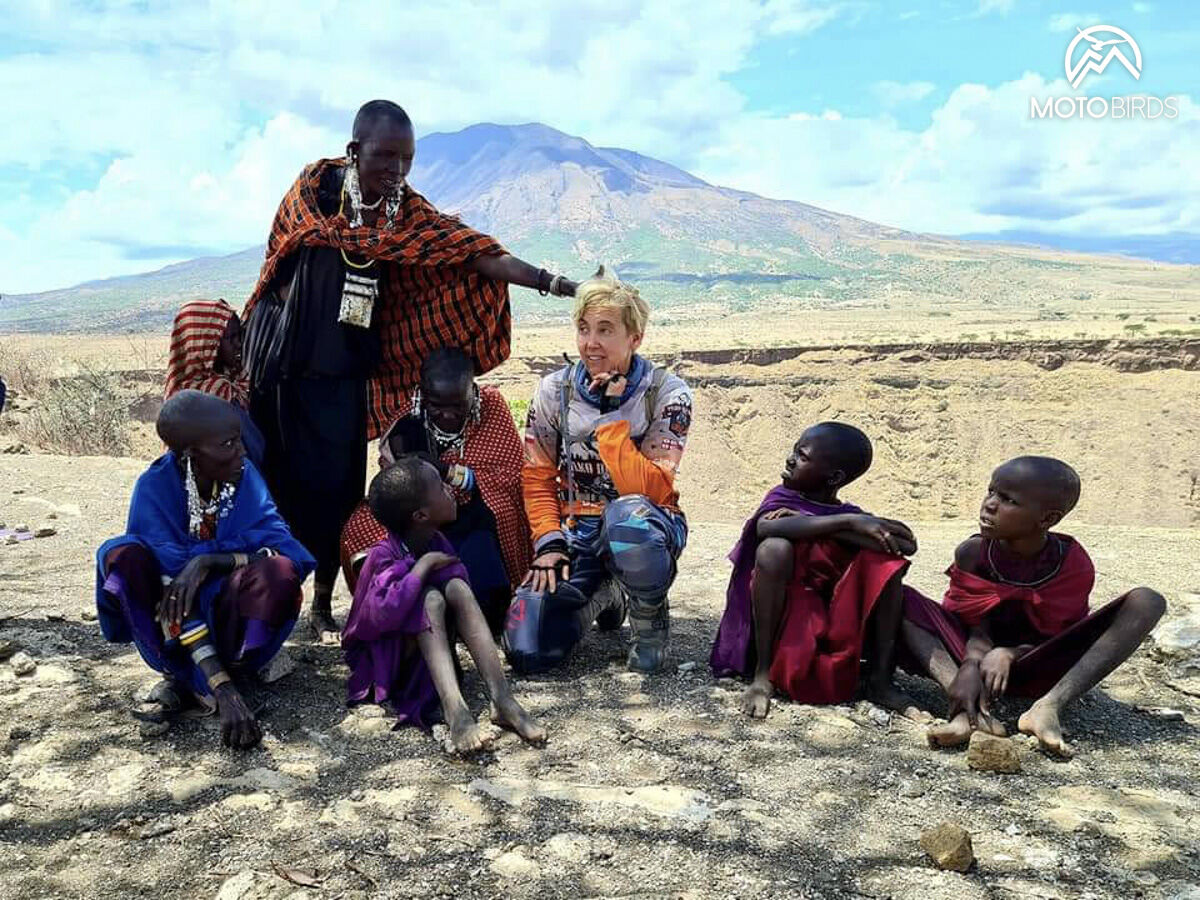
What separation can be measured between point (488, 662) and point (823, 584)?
116 centimetres

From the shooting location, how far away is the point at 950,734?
283 centimetres

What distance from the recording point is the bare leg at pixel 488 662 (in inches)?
116

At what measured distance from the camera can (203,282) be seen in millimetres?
181875

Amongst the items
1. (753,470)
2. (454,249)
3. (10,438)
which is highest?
(454,249)

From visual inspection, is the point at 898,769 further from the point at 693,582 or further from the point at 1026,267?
the point at 1026,267

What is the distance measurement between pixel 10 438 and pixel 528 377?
14974 mm

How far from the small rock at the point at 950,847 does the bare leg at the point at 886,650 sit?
860 mm

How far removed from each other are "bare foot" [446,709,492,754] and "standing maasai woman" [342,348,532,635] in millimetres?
831

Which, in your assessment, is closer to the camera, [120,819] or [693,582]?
[120,819]

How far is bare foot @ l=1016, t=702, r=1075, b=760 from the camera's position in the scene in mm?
2787

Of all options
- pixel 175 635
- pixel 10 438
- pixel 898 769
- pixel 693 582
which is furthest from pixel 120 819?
pixel 10 438

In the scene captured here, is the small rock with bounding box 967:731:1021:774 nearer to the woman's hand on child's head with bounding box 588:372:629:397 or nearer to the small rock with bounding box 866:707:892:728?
the small rock with bounding box 866:707:892:728

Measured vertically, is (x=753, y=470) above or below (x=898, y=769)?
below

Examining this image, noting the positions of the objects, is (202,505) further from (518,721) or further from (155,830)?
(518,721)
